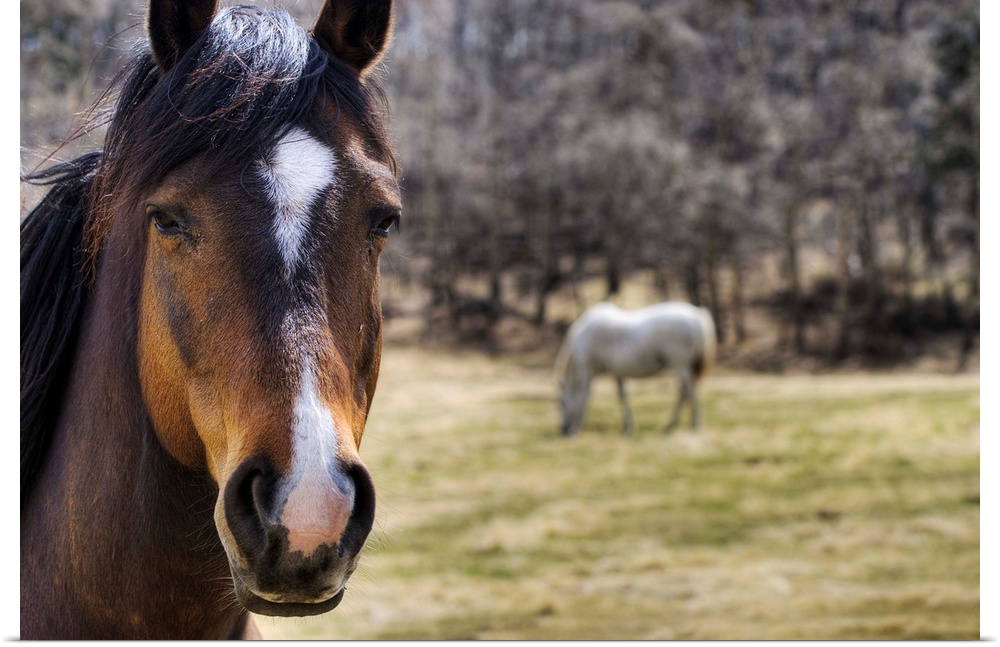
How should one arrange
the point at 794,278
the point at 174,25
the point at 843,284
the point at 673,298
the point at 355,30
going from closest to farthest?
the point at 174,25
the point at 355,30
the point at 843,284
the point at 794,278
the point at 673,298

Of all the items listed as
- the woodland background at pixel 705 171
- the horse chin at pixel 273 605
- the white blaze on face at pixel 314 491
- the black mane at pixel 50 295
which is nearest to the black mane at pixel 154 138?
the black mane at pixel 50 295

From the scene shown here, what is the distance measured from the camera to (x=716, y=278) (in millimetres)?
14445

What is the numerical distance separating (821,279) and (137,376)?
13825 millimetres

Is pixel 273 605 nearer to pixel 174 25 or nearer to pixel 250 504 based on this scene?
pixel 250 504

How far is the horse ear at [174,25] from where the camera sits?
108cm

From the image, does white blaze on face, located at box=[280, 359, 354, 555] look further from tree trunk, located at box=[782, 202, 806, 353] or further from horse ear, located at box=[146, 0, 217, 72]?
tree trunk, located at box=[782, 202, 806, 353]

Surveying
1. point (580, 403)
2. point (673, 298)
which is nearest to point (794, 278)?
point (673, 298)

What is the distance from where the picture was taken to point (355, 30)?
122 centimetres

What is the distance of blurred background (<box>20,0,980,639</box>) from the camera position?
3.93 meters

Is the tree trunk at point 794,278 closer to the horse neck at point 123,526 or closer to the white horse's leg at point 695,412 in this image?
the white horse's leg at point 695,412

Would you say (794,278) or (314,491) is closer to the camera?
(314,491)

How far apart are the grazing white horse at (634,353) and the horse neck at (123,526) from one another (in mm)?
7540

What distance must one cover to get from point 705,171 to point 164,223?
14151 millimetres

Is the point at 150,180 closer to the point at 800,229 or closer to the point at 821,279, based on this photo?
the point at 821,279
